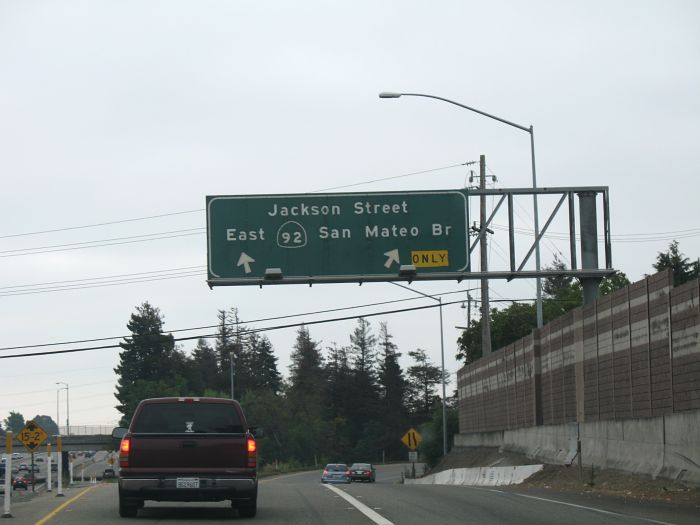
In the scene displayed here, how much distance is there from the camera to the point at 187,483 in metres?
17.2

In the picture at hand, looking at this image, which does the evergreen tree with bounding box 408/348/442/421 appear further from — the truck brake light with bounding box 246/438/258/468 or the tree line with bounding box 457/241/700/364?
the truck brake light with bounding box 246/438/258/468

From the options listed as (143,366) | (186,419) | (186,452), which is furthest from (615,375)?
(143,366)

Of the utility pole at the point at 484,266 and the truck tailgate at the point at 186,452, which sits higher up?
the utility pole at the point at 484,266

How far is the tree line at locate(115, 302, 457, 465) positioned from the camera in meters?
145

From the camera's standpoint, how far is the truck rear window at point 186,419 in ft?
57.9

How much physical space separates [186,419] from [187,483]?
1015 mm

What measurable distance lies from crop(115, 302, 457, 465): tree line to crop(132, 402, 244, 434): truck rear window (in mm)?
112813

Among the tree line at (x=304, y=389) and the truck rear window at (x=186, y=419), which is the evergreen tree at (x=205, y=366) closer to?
the tree line at (x=304, y=389)

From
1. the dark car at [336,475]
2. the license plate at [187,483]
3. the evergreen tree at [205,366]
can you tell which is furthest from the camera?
the evergreen tree at [205,366]

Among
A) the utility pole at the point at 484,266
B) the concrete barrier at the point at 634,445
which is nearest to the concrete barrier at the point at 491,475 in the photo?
the concrete barrier at the point at 634,445

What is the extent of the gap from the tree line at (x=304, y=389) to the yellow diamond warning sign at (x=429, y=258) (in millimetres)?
101493

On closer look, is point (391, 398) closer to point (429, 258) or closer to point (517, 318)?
point (517, 318)

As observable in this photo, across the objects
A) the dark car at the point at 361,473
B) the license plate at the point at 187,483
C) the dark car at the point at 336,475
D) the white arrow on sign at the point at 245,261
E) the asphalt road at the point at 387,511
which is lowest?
the dark car at the point at 361,473

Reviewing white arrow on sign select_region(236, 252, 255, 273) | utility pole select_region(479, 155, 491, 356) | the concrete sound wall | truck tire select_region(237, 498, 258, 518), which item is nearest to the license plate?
truck tire select_region(237, 498, 258, 518)
